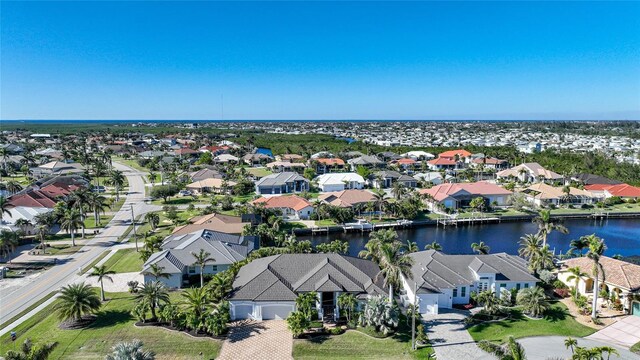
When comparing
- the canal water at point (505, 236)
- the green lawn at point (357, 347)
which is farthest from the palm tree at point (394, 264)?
the canal water at point (505, 236)

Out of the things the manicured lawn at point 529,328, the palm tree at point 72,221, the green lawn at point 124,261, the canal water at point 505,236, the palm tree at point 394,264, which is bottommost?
the canal water at point 505,236

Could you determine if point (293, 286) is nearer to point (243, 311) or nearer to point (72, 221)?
point (243, 311)

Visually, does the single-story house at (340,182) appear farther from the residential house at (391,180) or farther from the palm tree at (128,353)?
the palm tree at (128,353)

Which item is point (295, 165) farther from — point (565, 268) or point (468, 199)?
point (565, 268)

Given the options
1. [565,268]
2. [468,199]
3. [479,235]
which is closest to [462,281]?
[565,268]

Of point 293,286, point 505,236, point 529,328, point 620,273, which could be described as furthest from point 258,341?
point 505,236

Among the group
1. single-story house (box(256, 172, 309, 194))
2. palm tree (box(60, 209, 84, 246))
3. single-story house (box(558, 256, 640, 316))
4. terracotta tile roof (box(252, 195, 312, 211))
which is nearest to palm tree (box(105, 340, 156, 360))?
single-story house (box(558, 256, 640, 316))
